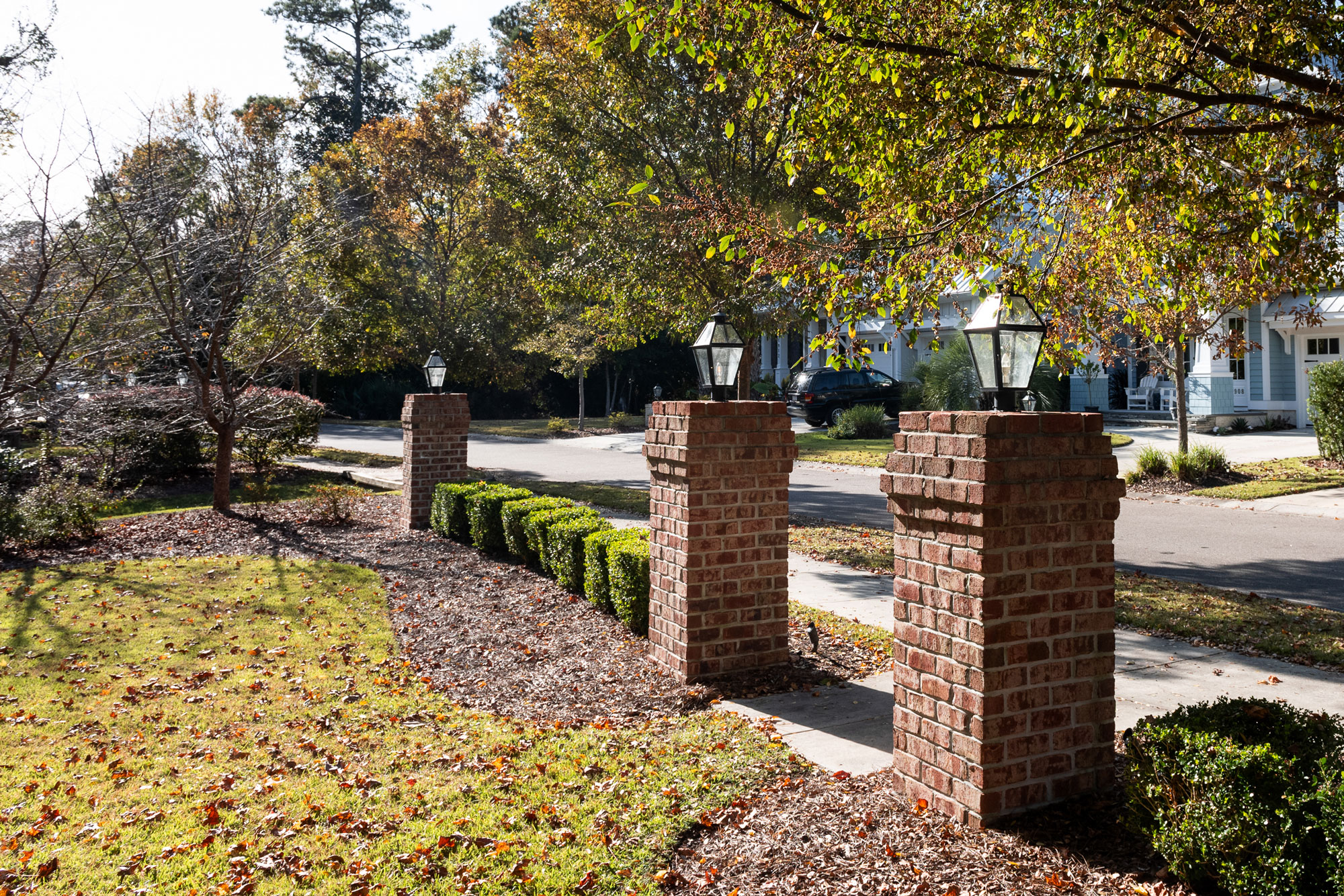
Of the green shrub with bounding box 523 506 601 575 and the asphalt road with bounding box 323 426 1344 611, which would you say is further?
the green shrub with bounding box 523 506 601 575

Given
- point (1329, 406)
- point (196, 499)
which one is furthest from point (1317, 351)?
point (196, 499)

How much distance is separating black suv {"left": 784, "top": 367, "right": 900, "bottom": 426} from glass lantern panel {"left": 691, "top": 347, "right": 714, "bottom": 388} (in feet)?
68.6

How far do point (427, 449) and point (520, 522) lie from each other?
3012 millimetres

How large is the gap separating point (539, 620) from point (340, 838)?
3.69 m

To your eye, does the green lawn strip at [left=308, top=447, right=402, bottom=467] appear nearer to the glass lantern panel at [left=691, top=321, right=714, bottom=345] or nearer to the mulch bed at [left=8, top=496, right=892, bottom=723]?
the mulch bed at [left=8, top=496, right=892, bottom=723]

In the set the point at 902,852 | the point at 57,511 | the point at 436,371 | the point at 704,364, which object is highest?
the point at 436,371

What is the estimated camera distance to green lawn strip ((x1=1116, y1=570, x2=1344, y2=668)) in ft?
20.0

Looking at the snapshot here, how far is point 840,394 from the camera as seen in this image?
27.0 m

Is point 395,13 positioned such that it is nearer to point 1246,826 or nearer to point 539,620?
point 539,620

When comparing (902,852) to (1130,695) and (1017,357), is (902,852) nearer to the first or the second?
(1017,357)

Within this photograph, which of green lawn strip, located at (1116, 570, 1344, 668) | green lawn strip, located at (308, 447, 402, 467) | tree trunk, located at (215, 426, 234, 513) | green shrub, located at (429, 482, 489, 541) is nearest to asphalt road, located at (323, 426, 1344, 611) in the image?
green lawn strip, located at (1116, 570, 1344, 668)

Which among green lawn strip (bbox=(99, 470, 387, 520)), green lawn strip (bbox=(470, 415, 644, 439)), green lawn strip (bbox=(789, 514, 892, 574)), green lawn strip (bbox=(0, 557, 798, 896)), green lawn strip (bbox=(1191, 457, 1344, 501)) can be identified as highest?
green lawn strip (bbox=(470, 415, 644, 439))

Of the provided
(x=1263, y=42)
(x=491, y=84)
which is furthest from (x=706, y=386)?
(x=491, y=84)

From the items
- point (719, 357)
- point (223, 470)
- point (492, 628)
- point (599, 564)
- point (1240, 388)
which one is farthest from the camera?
point (1240, 388)
